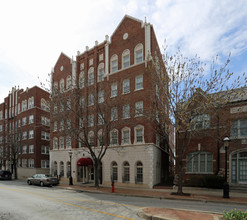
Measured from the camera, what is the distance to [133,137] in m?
23.6

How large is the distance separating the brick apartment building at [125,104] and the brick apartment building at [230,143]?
149 inches

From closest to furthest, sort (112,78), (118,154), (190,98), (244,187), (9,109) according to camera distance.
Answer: (190,98) → (244,187) → (118,154) → (112,78) → (9,109)

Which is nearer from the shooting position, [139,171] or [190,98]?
[190,98]

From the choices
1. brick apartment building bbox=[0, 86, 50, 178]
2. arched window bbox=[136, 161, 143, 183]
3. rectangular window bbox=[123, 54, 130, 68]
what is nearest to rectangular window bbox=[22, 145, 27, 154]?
brick apartment building bbox=[0, 86, 50, 178]

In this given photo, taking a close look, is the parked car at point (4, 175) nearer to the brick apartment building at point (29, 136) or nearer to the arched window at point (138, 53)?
the brick apartment building at point (29, 136)

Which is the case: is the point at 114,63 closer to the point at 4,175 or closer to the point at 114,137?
the point at 114,137

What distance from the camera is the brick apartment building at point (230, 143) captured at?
Answer: 18625mm

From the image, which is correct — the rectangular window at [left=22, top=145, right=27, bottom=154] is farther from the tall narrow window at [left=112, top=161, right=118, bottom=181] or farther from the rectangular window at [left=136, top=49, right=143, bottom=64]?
the rectangular window at [left=136, top=49, right=143, bottom=64]

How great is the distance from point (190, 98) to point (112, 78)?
1293cm

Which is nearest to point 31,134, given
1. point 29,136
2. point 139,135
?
point 29,136

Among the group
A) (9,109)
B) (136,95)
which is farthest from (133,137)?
(9,109)

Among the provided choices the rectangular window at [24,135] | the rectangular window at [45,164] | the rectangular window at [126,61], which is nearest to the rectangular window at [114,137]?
the rectangular window at [126,61]

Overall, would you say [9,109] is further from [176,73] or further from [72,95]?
[176,73]

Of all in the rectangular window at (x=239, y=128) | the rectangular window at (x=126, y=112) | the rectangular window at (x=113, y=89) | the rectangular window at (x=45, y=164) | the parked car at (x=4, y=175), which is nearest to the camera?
the rectangular window at (x=239, y=128)
